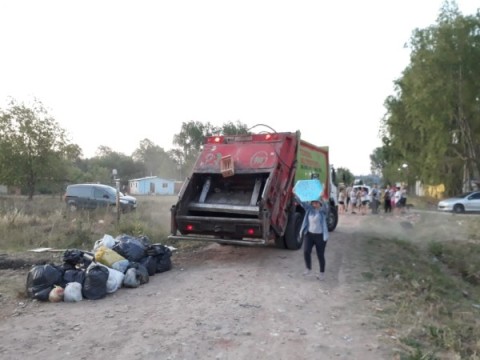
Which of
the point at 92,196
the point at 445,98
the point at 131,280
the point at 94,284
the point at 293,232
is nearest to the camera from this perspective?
the point at 94,284

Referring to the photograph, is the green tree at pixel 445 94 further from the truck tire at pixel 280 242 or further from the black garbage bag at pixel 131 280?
the black garbage bag at pixel 131 280

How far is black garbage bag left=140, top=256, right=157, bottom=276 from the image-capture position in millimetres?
8492

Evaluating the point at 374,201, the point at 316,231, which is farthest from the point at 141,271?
the point at 374,201

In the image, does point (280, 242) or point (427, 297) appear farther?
point (280, 242)

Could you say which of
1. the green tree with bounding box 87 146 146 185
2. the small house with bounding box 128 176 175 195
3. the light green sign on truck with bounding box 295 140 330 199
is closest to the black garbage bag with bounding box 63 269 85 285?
the light green sign on truck with bounding box 295 140 330 199

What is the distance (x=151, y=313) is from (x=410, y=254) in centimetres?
830

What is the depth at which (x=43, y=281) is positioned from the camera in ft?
23.5

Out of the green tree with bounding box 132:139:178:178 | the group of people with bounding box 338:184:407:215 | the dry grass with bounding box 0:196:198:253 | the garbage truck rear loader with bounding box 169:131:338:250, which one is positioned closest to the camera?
the garbage truck rear loader with bounding box 169:131:338:250

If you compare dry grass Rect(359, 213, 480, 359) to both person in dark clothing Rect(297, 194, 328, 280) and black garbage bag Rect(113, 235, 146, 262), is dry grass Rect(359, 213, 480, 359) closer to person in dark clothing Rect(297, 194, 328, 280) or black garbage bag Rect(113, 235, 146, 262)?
person in dark clothing Rect(297, 194, 328, 280)

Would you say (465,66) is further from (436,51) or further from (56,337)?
(56,337)

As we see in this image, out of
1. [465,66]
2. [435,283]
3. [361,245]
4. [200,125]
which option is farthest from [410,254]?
[200,125]

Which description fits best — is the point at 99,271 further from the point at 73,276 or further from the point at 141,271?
the point at 141,271

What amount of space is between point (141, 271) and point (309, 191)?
3227 millimetres

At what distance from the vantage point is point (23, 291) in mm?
7457
